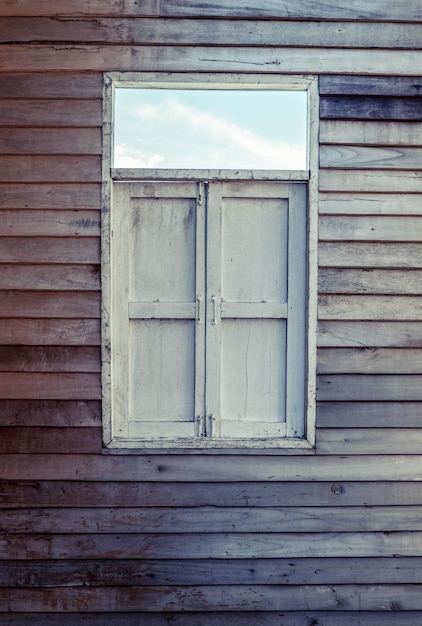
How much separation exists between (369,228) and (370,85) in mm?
646

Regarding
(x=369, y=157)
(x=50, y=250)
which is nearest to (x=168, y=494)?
(x=50, y=250)

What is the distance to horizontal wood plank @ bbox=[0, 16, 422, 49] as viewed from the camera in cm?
244

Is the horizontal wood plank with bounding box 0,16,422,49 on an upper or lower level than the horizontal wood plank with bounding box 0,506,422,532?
upper

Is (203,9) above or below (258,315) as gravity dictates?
above

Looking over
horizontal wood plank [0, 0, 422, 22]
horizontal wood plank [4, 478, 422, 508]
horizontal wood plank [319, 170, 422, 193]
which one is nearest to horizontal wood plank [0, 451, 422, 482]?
horizontal wood plank [4, 478, 422, 508]

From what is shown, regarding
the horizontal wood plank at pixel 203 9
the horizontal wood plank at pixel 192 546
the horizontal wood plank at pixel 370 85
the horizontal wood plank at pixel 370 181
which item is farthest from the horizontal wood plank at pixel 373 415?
the horizontal wood plank at pixel 203 9

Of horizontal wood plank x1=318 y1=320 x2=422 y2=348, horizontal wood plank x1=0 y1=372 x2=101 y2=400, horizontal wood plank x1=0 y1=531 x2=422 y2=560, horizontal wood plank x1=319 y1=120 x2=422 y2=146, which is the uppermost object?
horizontal wood plank x1=319 y1=120 x2=422 y2=146

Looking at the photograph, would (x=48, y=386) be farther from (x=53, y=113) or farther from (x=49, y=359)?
(x=53, y=113)

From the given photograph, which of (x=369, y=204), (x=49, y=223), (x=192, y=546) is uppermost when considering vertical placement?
(x=369, y=204)

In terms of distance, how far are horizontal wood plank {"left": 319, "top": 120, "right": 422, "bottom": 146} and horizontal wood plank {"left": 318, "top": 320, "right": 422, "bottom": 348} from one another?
71 centimetres

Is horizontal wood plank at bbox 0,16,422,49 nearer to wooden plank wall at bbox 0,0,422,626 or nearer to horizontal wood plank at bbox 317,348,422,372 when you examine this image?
wooden plank wall at bbox 0,0,422,626

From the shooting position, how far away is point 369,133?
8.14ft

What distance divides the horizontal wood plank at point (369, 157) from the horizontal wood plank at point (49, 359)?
1364mm

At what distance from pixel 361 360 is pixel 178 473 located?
976 millimetres
